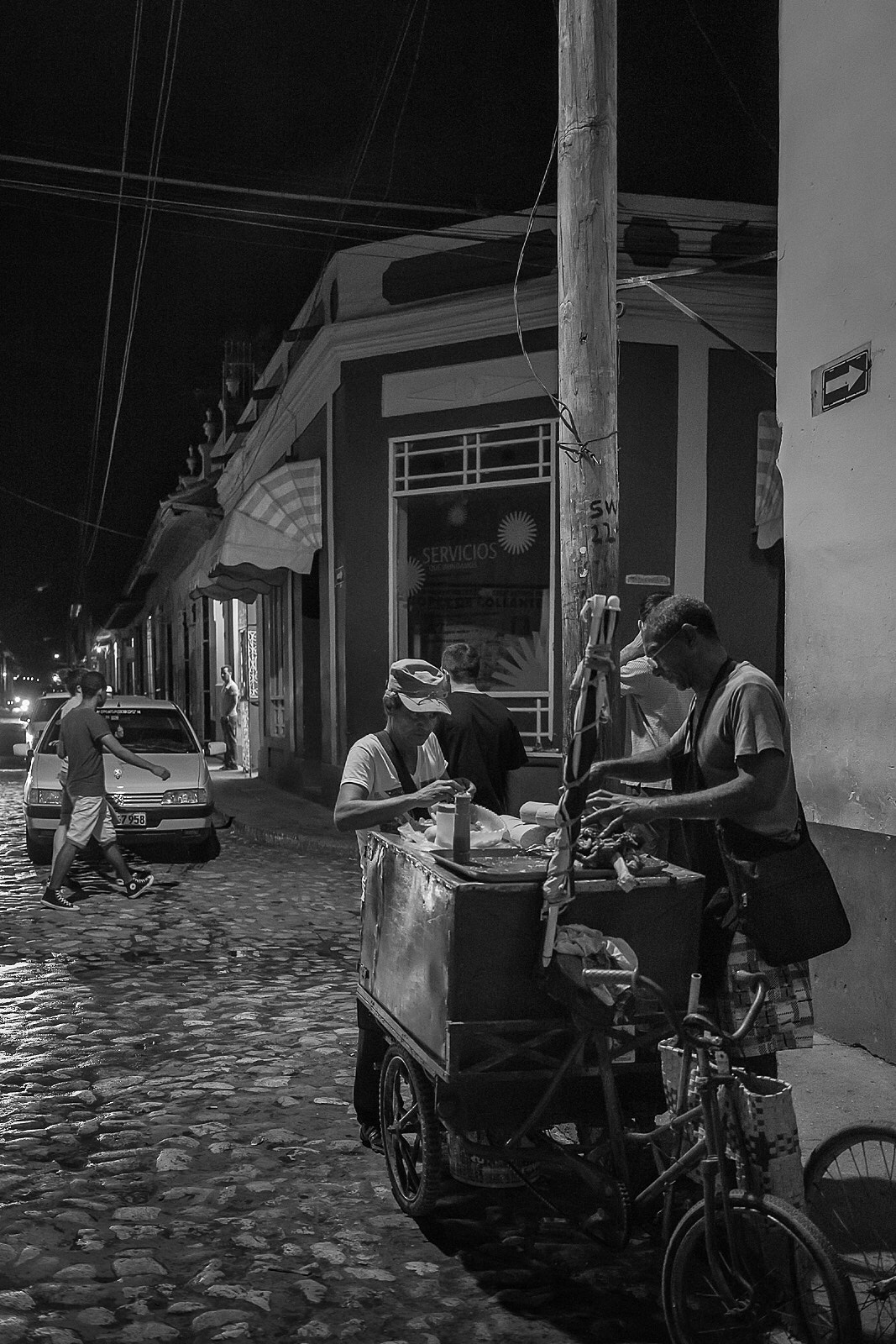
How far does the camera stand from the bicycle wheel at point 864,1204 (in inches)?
118

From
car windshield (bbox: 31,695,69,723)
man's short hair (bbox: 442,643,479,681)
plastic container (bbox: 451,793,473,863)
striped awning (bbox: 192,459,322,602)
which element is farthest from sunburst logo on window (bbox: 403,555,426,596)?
plastic container (bbox: 451,793,473,863)

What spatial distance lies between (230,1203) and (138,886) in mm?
6256

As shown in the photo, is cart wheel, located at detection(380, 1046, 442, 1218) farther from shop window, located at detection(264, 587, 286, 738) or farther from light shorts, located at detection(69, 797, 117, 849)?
shop window, located at detection(264, 587, 286, 738)

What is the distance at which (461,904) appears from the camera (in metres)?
3.13

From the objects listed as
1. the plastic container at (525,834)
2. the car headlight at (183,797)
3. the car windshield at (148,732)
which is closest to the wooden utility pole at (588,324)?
the plastic container at (525,834)

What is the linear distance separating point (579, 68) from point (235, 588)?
1473cm

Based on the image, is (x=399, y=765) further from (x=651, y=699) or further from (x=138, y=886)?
(x=138, y=886)

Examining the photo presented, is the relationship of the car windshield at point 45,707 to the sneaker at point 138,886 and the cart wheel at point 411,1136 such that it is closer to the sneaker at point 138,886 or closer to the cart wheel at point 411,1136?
the sneaker at point 138,886

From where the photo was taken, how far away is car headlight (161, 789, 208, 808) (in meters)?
11.1

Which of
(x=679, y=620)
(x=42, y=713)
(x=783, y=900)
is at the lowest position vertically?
(x=42, y=713)

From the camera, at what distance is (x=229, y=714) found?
23.7 meters

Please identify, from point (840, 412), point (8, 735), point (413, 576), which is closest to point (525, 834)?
point (840, 412)

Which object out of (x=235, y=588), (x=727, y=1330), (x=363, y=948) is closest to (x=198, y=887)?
(x=363, y=948)

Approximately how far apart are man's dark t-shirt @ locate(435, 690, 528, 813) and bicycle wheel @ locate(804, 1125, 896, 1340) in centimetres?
323
